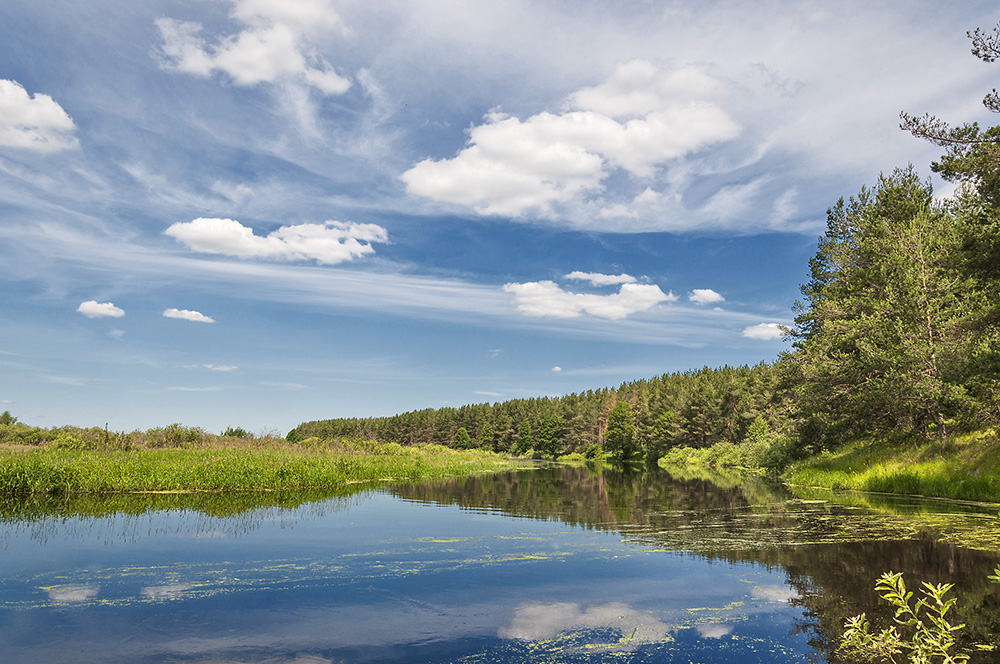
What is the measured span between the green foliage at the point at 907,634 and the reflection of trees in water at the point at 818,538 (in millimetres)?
346

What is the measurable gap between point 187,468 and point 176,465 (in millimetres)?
565

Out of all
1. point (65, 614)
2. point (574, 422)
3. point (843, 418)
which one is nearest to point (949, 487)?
point (843, 418)

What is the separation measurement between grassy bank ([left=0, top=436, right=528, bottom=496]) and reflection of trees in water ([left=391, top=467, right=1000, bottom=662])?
22.4 feet

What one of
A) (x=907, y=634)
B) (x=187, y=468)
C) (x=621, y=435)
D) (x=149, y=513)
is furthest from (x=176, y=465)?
(x=621, y=435)

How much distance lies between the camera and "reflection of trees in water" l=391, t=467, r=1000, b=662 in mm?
9031

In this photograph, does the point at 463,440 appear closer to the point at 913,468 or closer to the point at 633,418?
the point at 633,418

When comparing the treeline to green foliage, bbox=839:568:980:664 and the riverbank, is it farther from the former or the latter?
green foliage, bbox=839:568:980:664

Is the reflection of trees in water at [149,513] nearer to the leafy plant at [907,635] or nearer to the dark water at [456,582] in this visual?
the dark water at [456,582]

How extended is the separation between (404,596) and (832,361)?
30.0 metres

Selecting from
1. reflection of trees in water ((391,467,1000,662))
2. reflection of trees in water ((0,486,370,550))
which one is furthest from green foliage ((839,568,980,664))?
reflection of trees in water ((0,486,370,550))

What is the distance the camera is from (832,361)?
103ft

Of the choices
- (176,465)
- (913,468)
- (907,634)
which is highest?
(176,465)

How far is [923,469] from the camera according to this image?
26.1 meters

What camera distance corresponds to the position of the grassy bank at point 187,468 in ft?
73.4
